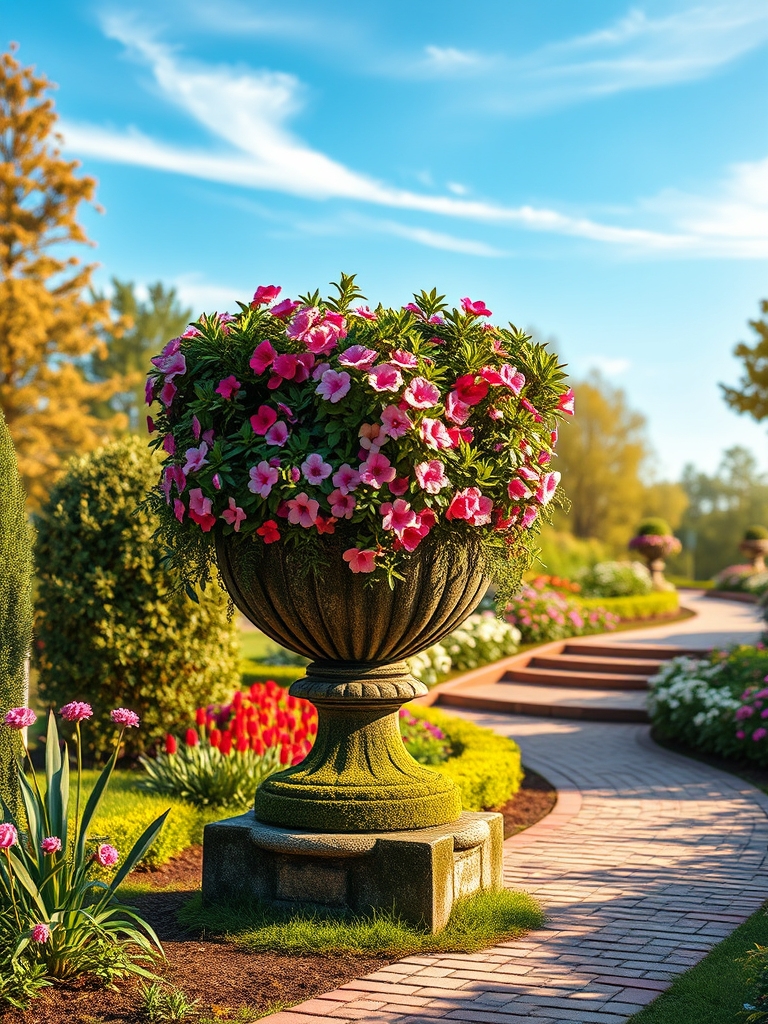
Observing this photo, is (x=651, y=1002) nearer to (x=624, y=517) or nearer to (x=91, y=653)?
(x=91, y=653)

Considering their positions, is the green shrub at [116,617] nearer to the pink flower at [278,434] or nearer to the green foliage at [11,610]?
the green foliage at [11,610]

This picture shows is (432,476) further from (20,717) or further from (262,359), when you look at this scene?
(20,717)

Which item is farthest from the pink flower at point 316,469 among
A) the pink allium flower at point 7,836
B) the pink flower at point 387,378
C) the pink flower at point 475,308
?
the pink allium flower at point 7,836

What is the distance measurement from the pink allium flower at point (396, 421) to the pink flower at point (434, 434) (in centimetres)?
7

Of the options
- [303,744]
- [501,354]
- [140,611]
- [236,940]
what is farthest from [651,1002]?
[140,611]

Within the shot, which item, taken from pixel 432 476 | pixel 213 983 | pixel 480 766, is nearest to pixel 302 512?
pixel 432 476

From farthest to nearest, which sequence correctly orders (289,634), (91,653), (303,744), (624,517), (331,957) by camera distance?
1. (624,517)
2. (91,653)
3. (303,744)
4. (289,634)
5. (331,957)

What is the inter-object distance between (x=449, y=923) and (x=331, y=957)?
585 mm

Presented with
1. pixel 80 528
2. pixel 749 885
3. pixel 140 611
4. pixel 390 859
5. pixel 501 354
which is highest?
pixel 501 354

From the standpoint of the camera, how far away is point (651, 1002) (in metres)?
3.64

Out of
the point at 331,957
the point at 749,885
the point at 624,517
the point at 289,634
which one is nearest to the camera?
the point at 331,957

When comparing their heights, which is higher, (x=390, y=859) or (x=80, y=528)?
(x=80, y=528)

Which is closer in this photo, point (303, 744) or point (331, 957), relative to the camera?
point (331, 957)

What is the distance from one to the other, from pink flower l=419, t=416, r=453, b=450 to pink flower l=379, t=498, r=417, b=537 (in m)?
0.26
